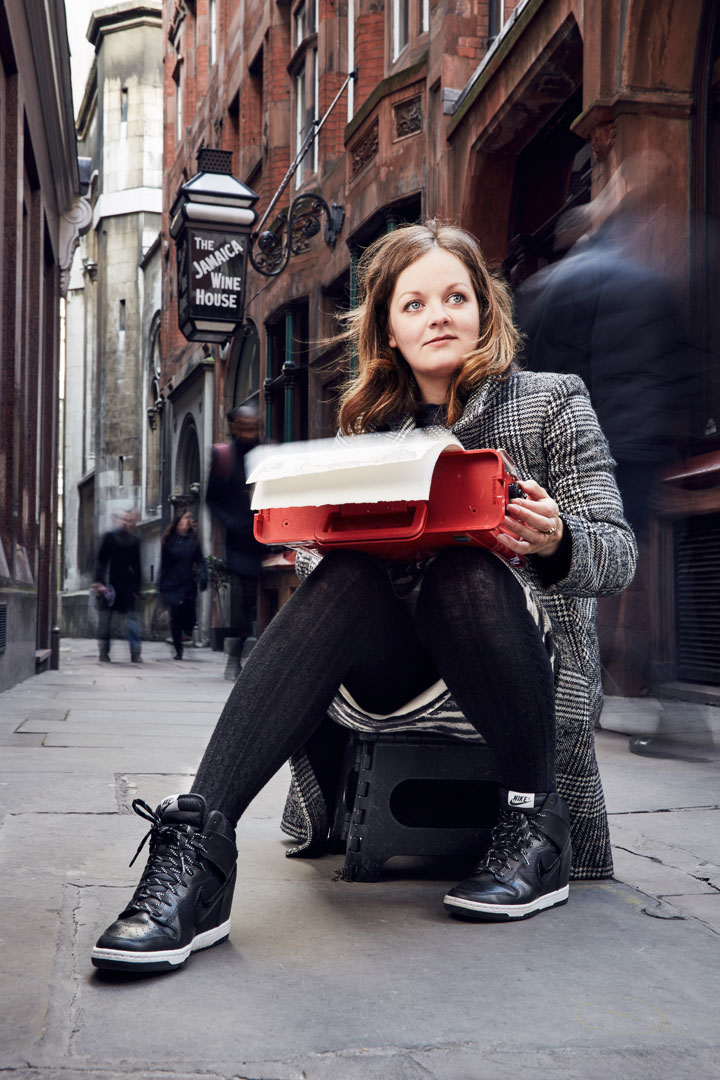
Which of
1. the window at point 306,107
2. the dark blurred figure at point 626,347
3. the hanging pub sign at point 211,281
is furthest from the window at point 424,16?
the dark blurred figure at point 626,347

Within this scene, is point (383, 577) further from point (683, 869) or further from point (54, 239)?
point (54, 239)

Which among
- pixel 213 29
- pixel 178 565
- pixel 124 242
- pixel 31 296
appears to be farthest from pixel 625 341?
pixel 124 242

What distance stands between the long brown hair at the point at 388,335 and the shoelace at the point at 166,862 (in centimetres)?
96

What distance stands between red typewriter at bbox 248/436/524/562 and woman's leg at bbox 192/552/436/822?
0.19 feet

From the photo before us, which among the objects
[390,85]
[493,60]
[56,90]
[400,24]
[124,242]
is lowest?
[493,60]

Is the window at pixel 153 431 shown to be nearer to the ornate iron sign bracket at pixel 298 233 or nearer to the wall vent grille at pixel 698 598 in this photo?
the ornate iron sign bracket at pixel 298 233

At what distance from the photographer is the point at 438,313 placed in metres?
2.46

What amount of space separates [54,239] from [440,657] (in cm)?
1051

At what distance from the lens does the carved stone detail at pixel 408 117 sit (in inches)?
429

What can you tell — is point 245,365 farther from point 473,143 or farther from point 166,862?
point 166,862

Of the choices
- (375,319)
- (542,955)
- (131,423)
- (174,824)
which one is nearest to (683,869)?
(542,955)

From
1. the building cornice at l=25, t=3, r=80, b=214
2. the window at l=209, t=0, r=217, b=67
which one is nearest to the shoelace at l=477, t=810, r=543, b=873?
the building cornice at l=25, t=3, r=80, b=214

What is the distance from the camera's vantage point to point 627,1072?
55.5 inches

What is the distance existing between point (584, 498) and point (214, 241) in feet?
35.3
